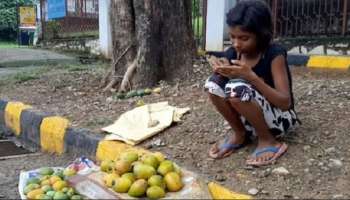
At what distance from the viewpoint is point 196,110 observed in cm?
388

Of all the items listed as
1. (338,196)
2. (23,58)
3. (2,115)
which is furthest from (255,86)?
(23,58)

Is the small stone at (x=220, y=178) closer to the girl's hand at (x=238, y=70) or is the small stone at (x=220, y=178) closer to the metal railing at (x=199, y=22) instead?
the girl's hand at (x=238, y=70)

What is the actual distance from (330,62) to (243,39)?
387 cm

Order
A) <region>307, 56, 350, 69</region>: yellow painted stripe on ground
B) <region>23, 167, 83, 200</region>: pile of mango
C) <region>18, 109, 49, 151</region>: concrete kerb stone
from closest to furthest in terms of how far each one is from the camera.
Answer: <region>23, 167, 83, 200</region>: pile of mango, <region>18, 109, 49, 151</region>: concrete kerb stone, <region>307, 56, 350, 69</region>: yellow painted stripe on ground

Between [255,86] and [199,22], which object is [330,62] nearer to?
[199,22]

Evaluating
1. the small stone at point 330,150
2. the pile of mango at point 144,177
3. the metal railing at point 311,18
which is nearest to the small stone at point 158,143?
the pile of mango at point 144,177

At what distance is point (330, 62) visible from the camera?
6.45 m

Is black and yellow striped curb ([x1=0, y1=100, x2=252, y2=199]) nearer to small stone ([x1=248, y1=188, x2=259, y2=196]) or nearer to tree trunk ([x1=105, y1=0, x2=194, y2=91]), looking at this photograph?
small stone ([x1=248, y1=188, x2=259, y2=196])

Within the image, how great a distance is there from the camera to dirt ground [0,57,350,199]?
2.64m

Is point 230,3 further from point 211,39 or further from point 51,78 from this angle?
point 51,78

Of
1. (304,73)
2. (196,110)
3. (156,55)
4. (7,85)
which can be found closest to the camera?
(196,110)

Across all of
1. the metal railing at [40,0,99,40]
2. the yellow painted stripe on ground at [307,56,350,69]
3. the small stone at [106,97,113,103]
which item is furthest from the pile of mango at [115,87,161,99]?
the metal railing at [40,0,99,40]

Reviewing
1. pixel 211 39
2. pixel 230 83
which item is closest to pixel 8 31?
pixel 211 39

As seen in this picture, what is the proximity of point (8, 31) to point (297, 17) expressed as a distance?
2284 centimetres
